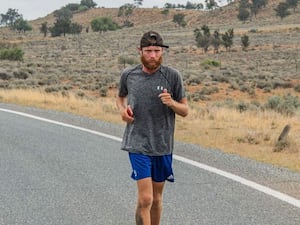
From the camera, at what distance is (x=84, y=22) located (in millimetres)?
159000

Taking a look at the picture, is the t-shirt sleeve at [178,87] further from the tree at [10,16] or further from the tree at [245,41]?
the tree at [10,16]

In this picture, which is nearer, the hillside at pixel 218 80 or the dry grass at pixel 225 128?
the dry grass at pixel 225 128

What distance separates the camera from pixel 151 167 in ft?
14.5

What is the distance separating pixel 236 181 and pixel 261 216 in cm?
153

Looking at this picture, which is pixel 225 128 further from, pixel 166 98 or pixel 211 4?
pixel 211 4

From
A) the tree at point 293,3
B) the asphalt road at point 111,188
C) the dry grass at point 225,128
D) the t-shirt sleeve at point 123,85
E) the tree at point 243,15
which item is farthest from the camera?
the tree at point 293,3

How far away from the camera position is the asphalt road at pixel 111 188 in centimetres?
543

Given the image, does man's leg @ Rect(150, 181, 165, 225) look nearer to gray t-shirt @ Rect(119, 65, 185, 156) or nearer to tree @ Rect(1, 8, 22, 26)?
gray t-shirt @ Rect(119, 65, 185, 156)

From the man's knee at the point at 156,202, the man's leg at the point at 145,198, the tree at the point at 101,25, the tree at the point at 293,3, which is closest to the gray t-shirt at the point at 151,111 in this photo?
the man's leg at the point at 145,198

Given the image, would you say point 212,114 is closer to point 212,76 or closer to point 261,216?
point 261,216

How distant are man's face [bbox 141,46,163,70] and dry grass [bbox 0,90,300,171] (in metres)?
4.31

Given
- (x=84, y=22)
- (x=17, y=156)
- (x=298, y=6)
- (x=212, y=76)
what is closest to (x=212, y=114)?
(x=17, y=156)

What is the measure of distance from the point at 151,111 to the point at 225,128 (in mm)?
8276

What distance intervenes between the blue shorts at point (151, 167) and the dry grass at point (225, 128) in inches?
155
